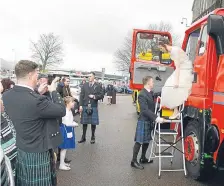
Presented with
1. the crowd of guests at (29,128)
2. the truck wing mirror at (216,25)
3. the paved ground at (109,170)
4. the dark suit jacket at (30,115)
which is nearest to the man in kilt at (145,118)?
the paved ground at (109,170)

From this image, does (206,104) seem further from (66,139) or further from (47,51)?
(47,51)

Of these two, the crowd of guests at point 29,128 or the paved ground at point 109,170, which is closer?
the crowd of guests at point 29,128

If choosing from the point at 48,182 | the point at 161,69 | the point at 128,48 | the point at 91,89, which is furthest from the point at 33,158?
the point at 128,48

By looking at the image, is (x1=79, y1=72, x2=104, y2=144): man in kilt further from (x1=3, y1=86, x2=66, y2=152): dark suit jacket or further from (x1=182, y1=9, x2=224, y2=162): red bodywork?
(x1=3, y1=86, x2=66, y2=152): dark suit jacket

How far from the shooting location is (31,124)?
301 cm

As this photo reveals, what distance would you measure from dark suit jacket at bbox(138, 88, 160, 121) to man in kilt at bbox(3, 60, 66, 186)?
277 centimetres

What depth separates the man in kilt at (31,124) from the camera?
2984 millimetres

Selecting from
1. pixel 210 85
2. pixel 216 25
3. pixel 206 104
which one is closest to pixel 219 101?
pixel 206 104

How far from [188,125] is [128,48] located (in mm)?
40100

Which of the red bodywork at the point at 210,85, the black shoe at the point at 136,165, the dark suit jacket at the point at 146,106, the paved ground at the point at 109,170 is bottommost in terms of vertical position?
the paved ground at the point at 109,170

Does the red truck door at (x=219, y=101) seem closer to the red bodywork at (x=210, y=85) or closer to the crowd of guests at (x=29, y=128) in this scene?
the red bodywork at (x=210, y=85)

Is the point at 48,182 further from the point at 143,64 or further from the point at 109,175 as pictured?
the point at 143,64

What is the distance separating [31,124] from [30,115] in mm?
98

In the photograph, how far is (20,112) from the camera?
117 inches
